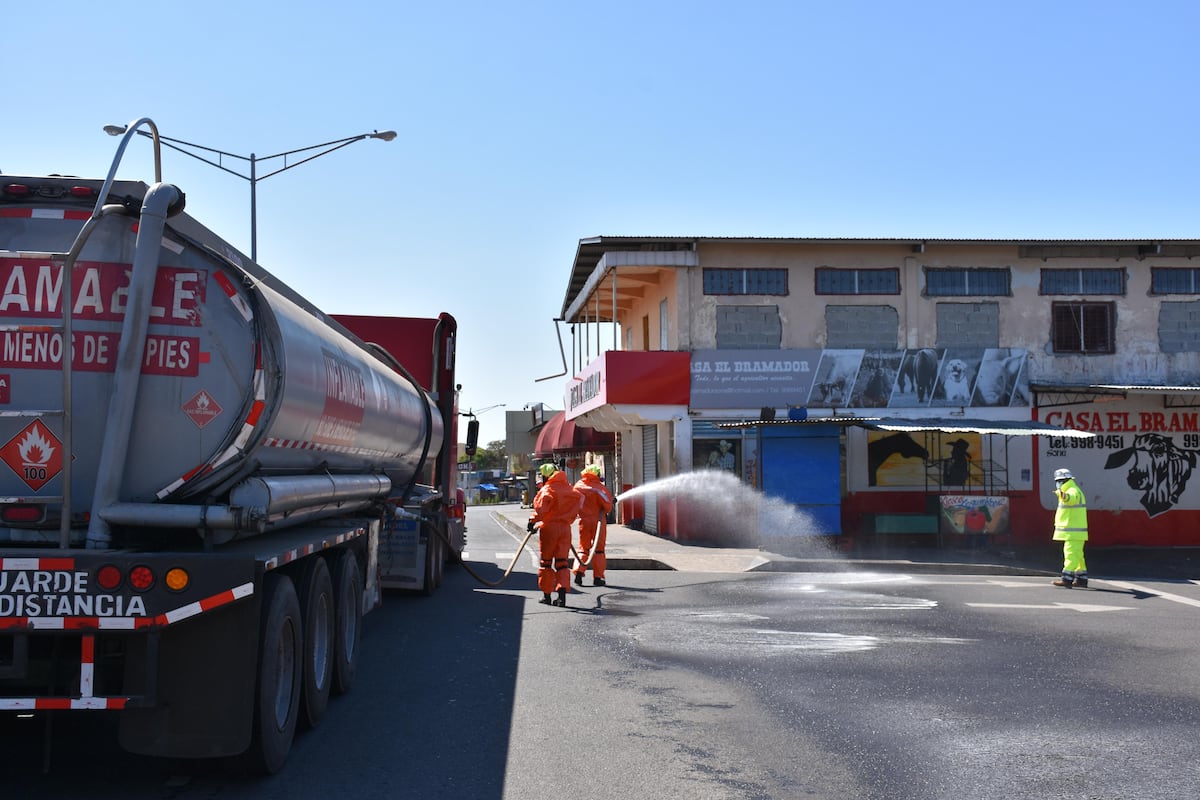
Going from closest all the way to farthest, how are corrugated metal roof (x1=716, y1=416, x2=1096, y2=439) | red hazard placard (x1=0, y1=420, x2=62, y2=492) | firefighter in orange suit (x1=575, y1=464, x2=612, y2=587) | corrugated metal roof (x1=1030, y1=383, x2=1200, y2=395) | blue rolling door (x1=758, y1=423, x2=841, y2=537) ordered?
1. red hazard placard (x1=0, y1=420, x2=62, y2=492)
2. firefighter in orange suit (x1=575, y1=464, x2=612, y2=587)
3. corrugated metal roof (x1=716, y1=416, x2=1096, y2=439)
4. blue rolling door (x1=758, y1=423, x2=841, y2=537)
5. corrugated metal roof (x1=1030, y1=383, x2=1200, y2=395)

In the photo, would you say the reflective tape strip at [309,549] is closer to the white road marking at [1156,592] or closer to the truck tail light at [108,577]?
the truck tail light at [108,577]

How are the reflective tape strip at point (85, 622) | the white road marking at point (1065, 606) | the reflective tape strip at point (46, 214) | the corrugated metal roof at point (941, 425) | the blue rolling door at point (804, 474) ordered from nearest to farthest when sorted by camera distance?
the reflective tape strip at point (85, 622), the reflective tape strip at point (46, 214), the white road marking at point (1065, 606), the corrugated metal roof at point (941, 425), the blue rolling door at point (804, 474)

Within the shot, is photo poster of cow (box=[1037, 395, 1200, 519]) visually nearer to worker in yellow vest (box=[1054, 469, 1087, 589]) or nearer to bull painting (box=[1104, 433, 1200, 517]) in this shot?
bull painting (box=[1104, 433, 1200, 517])

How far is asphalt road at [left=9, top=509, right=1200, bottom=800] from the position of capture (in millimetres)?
6203

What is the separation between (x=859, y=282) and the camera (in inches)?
1023

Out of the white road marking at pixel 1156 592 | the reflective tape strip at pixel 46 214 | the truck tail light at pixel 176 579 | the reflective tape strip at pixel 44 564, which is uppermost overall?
the reflective tape strip at pixel 46 214

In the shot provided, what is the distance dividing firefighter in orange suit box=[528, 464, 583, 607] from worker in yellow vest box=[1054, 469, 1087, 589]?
7.34m

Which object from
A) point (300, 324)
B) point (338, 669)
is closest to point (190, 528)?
point (300, 324)

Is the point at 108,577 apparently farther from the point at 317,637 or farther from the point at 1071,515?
the point at 1071,515

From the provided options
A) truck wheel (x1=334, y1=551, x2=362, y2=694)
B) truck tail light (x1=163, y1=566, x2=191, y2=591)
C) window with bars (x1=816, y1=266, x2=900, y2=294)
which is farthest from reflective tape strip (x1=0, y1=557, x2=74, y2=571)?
window with bars (x1=816, y1=266, x2=900, y2=294)

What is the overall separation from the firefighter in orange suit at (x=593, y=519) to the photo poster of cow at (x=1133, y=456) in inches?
537

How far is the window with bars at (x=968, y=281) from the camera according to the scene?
26.0 metres

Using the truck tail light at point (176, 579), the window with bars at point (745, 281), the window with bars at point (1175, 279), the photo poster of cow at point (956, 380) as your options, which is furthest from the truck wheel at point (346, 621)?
the window with bars at point (1175, 279)

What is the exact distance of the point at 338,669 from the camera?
8.34 metres
